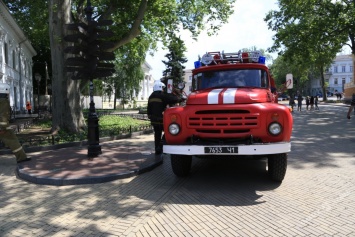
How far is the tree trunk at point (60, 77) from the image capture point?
Answer: 13758 mm

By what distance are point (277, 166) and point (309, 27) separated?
24.8 metres

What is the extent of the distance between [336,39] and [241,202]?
2836 centimetres

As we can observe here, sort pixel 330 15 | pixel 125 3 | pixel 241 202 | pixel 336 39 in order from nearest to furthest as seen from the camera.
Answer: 1. pixel 241 202
2. pixel 125 3
3. pixel 330 15
4. pixel 336 39

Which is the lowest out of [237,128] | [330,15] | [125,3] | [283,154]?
[283,154]

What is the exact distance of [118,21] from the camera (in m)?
18.5

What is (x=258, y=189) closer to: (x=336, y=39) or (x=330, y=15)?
(x=330, y=15)

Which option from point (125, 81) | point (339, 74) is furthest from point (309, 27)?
point (339, 74)

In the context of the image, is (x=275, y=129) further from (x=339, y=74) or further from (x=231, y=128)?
(x=339, y=74)

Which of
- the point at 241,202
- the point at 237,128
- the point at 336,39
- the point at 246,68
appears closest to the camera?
the point at 241,202

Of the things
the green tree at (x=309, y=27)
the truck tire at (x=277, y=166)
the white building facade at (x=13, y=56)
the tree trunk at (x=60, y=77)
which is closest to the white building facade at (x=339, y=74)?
the green tree at (x=309, y=27)

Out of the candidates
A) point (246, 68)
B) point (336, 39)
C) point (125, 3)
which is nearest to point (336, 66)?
point (336, 39)

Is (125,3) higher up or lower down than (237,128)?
higher up

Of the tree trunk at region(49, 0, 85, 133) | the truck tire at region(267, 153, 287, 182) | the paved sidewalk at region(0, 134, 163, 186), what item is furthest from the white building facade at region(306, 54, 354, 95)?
the truck tire at region(267, 153, 287, 182)

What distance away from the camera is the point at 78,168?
7.68 metres
